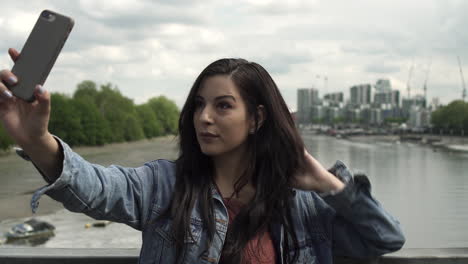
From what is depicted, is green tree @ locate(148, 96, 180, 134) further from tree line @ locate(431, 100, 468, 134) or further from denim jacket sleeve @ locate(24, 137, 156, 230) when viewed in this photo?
denim jacket sleeve @ locate(24, 137, 156, 230)

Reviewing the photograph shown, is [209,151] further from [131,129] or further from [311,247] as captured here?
[131,129]

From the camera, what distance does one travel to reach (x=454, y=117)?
109688 millimetres

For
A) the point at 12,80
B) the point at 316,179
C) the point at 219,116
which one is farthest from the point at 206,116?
the point at 12,80

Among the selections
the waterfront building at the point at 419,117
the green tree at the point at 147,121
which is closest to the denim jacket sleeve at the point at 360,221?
the green tree at the point at 147,121

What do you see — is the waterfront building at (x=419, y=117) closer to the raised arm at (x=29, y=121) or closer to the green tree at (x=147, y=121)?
the green tree at (x=147, y=121)

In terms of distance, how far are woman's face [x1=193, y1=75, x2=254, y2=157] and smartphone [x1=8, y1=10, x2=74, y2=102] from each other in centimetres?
68

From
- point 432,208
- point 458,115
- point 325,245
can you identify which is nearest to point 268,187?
point 325,245

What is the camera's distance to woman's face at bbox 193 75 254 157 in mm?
2260

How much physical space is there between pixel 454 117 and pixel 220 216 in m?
115

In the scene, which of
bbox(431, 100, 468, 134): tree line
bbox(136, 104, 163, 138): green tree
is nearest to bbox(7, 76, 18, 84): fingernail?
bbox(136, 104, 163, 138): green tree

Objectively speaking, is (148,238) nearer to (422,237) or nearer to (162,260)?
(162,260)

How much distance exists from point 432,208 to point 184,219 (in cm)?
3031

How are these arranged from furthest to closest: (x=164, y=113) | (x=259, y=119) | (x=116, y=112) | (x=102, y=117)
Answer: (x=164, y=113), (x=116, y=112), (x=102, y=117), (x=259, y=119)

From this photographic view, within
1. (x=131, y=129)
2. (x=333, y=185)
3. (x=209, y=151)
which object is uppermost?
(x=209, y=151)
